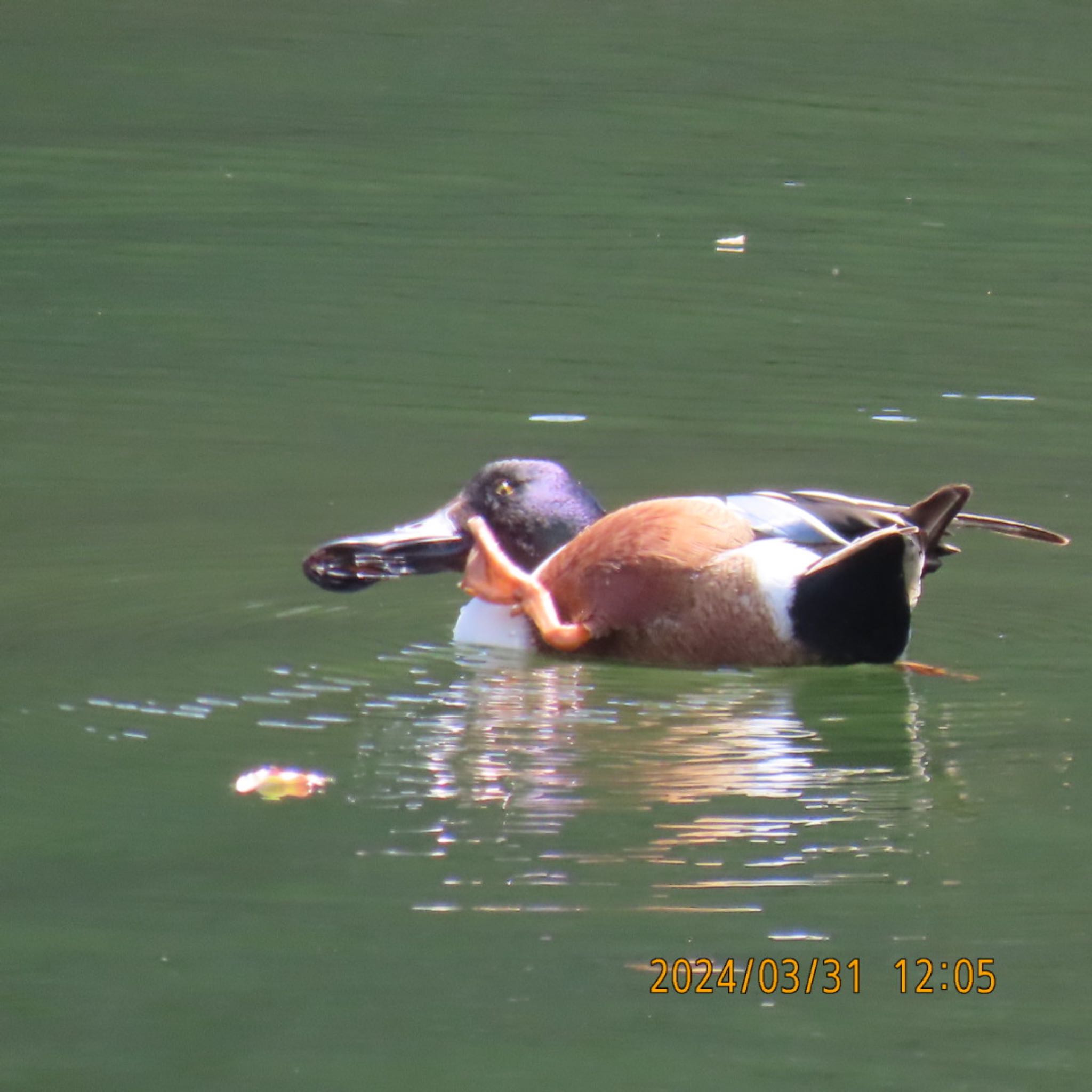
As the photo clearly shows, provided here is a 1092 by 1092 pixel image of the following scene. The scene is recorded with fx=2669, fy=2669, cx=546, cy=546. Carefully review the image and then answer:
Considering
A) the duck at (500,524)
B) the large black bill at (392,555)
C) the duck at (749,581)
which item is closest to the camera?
the duck at (749,581)

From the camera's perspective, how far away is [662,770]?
532 centimetres

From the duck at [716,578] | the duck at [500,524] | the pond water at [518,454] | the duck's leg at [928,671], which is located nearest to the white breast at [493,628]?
the duck at [716,578]

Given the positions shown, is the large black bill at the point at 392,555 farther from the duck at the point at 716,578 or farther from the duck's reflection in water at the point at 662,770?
the duck's reflection in water at the point at 662,770

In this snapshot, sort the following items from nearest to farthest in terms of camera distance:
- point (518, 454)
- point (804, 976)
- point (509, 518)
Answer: point (804, 976) → point (509, 518) → point (518, 454)

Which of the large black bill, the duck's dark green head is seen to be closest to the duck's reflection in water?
the large black bill

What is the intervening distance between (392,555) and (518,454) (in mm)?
1754

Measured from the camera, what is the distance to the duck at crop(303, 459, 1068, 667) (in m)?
6.09

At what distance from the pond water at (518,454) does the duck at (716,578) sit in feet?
0.38

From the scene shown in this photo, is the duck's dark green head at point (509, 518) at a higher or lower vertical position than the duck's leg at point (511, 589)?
higher

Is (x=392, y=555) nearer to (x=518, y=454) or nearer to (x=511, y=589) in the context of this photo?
(x=511, y=589)

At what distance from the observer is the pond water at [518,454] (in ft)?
13.7

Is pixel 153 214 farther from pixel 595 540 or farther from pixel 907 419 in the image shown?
pixel 595 540

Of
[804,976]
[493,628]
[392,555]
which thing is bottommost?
[804,976]

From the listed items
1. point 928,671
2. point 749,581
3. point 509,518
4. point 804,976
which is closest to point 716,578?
point 749,581
